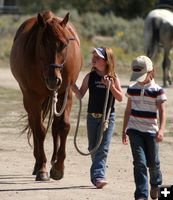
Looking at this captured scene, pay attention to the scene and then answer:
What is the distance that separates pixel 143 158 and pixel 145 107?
506 millimetres

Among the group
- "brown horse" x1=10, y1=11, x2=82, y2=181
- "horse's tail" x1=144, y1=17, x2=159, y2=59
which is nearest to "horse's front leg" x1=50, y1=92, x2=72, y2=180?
"brown horse" x1=10, y1=11, x2=82, y2=181

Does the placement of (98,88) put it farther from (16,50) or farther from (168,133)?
(168,133)

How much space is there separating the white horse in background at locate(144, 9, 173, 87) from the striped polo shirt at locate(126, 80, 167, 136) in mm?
16408

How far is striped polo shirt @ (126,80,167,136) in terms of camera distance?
340 inches

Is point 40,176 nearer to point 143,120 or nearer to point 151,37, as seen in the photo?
point 143,120

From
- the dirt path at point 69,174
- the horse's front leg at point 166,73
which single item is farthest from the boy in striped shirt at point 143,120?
the horse's front leg at point 166,73

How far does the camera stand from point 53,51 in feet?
32.2

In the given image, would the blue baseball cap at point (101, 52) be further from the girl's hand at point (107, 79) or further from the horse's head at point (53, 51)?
the horse's head at point (53, 51)

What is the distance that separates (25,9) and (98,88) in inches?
1952

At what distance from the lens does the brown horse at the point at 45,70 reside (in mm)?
9852

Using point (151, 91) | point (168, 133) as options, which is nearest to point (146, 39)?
point (168, 133)

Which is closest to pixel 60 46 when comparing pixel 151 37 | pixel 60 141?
pixel 60 141

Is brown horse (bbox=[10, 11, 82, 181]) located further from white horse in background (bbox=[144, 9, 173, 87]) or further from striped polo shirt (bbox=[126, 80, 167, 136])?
white horse in background (bbox=[144, 9, 173, 87])

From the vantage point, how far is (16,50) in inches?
432
